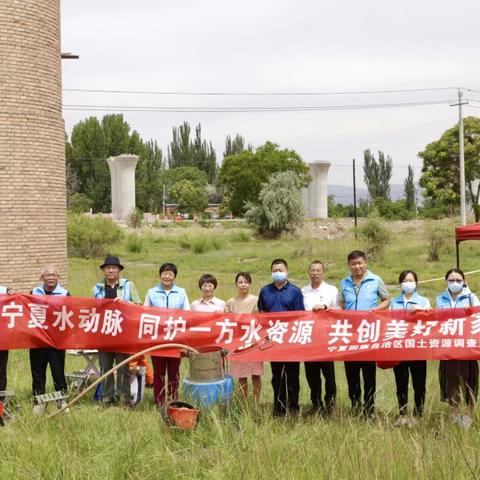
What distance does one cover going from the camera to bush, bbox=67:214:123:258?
3272 cm

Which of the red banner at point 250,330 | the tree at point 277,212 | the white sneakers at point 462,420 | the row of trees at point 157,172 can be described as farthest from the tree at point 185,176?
the white sneakers at point 462,420

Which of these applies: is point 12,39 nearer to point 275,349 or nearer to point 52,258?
point 52,258

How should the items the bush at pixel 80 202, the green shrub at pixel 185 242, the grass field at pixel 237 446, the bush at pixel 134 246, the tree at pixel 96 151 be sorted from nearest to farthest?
the grass field at pixel 237 446 → the bush at pixel 134 246 → the green shrub at pixel 185 242 → the bush at pixel 80 202 → the tree at pixel 96 151

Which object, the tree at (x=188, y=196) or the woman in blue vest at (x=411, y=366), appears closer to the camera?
the woman in blue vest at (x=411, y=366)

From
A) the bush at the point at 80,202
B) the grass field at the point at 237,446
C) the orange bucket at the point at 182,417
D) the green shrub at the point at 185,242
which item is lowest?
the grass field at the point at 237,446

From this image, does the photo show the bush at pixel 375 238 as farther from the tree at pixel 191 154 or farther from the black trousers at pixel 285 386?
the tree at pixel 191 154

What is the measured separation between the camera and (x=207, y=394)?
229 inches

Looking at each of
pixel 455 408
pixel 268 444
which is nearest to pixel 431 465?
pixel 268 444

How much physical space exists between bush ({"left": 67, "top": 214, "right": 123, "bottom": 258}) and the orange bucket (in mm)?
27963

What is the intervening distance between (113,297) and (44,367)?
1030 mm

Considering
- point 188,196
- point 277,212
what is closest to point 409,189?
point 188,196

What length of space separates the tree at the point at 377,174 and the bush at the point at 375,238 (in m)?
52.6

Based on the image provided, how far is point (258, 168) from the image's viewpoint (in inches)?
2331

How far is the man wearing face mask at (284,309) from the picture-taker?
253 inches
